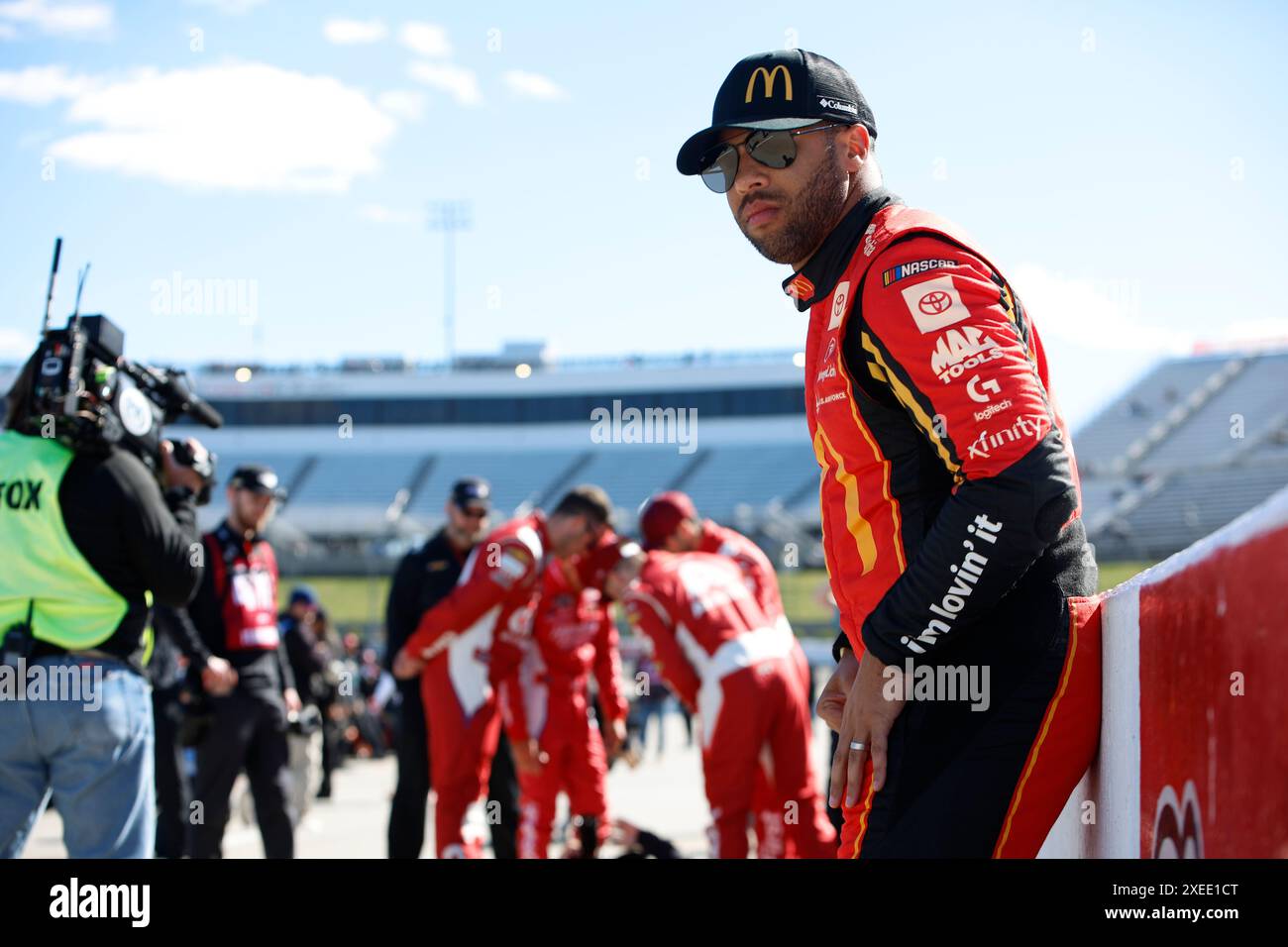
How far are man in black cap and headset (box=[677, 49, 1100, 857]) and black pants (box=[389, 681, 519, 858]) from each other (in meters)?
4.30

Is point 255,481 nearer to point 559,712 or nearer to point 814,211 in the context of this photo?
point 559,712

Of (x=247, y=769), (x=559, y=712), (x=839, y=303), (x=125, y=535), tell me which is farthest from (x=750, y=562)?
(x=839, y=303)

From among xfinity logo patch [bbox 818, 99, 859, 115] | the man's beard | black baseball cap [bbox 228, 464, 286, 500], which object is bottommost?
the man's beard

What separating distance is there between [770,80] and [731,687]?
3.54 meters

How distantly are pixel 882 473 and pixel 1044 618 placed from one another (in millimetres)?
350

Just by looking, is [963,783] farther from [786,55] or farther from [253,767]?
[253,767]

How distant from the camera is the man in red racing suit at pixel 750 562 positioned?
572 centimetres

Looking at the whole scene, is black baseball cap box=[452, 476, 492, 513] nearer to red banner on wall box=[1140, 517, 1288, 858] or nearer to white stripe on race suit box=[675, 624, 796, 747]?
white stripe on race suit box=[675, 624, 796, 747]

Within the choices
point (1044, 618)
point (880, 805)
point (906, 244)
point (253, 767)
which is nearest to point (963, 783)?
point (880, 805)

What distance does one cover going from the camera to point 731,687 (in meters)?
5.57

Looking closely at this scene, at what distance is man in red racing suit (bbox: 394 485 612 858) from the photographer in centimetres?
619
